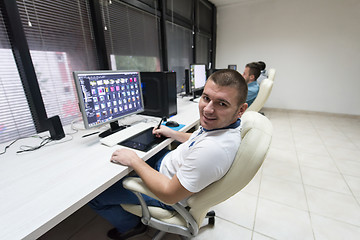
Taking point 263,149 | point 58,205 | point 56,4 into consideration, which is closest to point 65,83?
point 56,4

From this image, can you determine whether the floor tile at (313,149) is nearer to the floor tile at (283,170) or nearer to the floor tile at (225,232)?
the floor tile at (283,170)

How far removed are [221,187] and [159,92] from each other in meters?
1.20

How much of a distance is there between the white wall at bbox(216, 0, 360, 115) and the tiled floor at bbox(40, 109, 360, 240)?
6.46 ft

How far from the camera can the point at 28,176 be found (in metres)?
0.80

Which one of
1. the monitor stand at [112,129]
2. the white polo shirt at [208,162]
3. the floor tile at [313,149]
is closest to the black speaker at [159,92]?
the monitor stand at [112,129]

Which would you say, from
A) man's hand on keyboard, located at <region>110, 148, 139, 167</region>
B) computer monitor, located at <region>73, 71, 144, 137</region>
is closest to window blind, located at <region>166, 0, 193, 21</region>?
computer monitor, located at <region>73, 71, 144, 137</region>

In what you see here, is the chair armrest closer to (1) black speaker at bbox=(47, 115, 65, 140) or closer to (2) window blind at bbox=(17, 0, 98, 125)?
(1) black speaker at bbox=(47, 115, 65, 140)

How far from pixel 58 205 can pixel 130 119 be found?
110 cm

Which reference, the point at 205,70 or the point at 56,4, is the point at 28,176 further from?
the point at 205,70

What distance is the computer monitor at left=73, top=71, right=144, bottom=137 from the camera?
3.43 feet

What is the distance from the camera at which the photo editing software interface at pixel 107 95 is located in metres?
1.05

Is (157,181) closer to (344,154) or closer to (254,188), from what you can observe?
(254,188)

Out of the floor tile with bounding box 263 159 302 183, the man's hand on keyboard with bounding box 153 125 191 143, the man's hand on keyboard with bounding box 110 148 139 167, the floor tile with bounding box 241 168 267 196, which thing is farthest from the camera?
the floor tile with bounding box 263 159 302 183

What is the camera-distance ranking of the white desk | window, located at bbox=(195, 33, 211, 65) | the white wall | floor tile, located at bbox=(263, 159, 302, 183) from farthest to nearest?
window, located at bbox=(195, 33, 211, 65) < the white wall < floor tile, located at bbox=(263, 159, 302, 183) < the white desk
